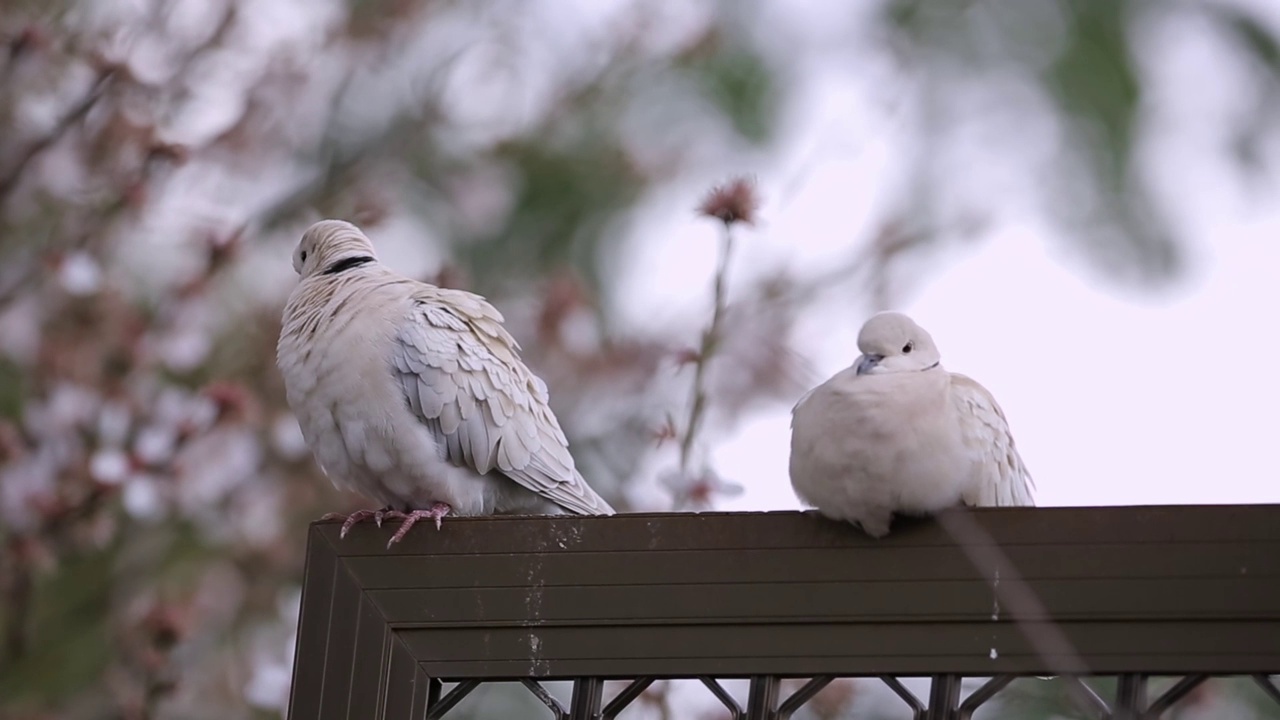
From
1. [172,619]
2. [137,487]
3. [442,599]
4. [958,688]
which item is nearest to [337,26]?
[137,487]

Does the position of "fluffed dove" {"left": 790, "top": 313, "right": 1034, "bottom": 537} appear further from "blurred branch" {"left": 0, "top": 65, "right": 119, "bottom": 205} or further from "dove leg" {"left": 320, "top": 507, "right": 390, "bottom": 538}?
"blurred branch" {"left": 0, "top": 65, "right": 119, "bottom": 205}

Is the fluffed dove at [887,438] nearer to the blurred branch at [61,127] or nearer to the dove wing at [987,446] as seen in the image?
the dove wing at [987,446]

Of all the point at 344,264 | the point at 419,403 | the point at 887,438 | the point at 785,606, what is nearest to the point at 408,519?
the point at 419,403

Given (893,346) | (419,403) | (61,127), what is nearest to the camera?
(893,346)

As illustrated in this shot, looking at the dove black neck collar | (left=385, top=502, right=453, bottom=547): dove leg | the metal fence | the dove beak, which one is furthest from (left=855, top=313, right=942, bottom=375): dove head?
the dove black neck collar

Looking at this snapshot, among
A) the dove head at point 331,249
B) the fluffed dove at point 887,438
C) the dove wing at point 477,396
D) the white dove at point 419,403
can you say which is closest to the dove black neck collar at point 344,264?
the dove head at point 331,249

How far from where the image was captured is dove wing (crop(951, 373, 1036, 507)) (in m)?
2.18

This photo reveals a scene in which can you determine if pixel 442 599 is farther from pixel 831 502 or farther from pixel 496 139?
pixel 496 139

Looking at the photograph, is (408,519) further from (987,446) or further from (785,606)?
(987,446)

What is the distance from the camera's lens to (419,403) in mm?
3037

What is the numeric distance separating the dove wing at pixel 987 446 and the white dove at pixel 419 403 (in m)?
0.95

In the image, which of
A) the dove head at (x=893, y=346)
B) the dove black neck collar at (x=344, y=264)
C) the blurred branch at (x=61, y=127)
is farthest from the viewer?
the blurred branch at (x=61, y=127)

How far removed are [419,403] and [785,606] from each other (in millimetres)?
1214

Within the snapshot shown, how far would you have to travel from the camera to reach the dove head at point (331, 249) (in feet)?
11.3
